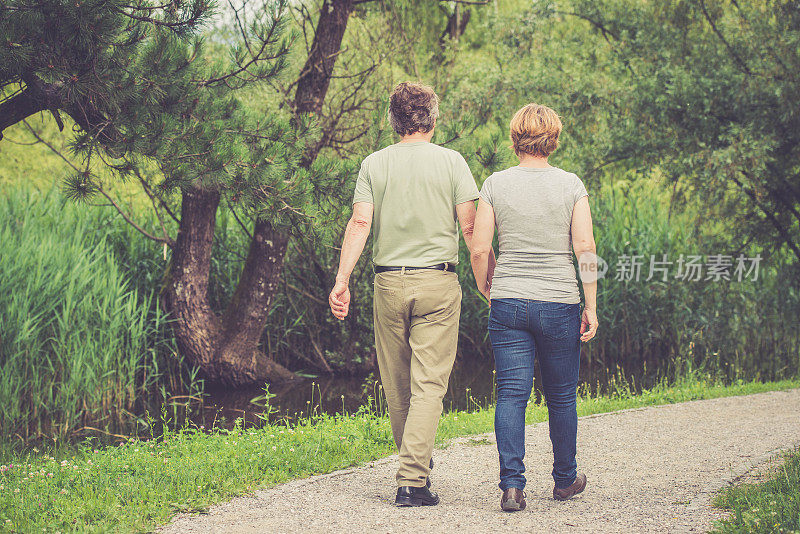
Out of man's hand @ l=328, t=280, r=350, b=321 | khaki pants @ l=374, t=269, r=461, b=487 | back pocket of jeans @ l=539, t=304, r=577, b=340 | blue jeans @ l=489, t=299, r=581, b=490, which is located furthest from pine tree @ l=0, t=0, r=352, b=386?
back pocket of jeans @ l=539, t=304, r=577, b=340

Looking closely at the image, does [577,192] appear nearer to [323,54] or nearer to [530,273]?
[530,273]

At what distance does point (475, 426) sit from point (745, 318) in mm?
5660

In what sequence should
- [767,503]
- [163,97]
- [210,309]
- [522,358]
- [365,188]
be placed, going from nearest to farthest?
[767,503], [522,358], [365,188], [163,97], [210,309]

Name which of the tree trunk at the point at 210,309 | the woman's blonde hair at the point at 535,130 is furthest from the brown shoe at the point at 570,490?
the tree trunk at the point at 210,309

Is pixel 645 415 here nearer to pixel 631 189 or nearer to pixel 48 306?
pixel 48 306

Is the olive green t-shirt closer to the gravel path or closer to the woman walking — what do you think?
the woman walking

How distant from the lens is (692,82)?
9.13 meters

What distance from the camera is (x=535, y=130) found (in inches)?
139

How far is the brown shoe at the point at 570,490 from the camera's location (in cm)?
382

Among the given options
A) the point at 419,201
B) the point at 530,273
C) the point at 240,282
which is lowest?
the point at 240,282

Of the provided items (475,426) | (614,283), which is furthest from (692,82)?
(475,426)

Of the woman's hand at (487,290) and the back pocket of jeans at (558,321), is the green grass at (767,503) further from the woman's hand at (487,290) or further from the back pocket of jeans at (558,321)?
the woman's hand at (487,290)

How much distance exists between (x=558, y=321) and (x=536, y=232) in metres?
0.41

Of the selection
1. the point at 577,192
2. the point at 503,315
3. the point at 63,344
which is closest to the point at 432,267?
the point at 503,315
